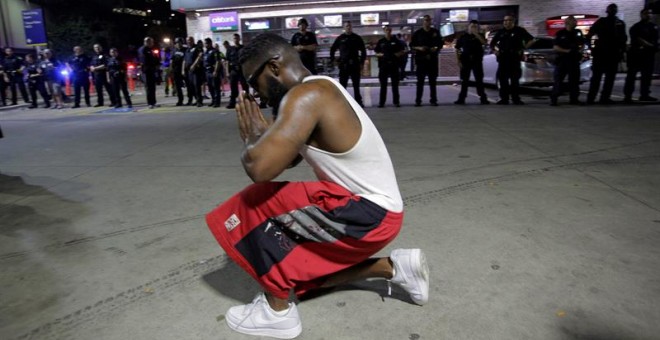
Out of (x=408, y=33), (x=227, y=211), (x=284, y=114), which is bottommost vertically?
(x=227, y=211)

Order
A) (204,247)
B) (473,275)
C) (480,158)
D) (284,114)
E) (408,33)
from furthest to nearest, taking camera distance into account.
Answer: (408,33), (480,158), (204,247), (473,275), (284,114)

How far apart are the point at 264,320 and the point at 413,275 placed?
2.20 feet

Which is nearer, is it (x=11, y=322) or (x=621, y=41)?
(x=11, y=322)

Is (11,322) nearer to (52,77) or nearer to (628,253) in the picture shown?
(628,253)

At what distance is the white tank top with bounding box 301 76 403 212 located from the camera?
180cm

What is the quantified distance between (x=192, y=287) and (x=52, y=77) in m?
13.0

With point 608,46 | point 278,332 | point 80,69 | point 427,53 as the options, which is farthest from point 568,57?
point 80,69

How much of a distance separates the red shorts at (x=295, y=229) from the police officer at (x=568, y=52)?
26.1 feet

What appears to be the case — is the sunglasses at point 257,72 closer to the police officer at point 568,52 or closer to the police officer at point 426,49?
the police officer at point 426,49

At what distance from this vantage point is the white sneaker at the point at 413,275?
2.00 meters

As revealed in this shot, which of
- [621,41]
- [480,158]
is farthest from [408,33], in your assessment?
[480,158]

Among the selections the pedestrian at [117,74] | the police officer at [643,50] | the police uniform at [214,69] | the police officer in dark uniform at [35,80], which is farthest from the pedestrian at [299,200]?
the police officer in dark uniform at [35,80]

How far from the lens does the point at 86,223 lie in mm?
3277

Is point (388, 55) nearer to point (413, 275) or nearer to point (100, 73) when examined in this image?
point (100, 73)
